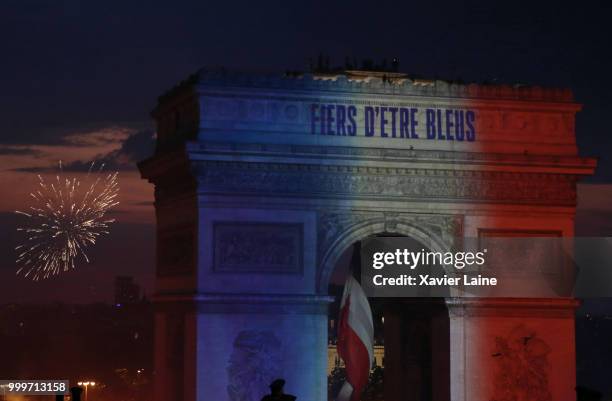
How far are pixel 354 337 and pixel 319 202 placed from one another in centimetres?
379

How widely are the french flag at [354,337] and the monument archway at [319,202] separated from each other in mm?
1655

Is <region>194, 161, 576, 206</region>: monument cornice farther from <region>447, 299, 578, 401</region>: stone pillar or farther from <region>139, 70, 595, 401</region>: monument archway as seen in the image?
<region>447, 299, 578, 401</region>: stone pillar

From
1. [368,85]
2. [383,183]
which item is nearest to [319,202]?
[383,183]

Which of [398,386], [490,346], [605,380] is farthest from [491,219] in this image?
[605,380]

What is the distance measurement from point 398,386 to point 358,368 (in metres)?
3.73

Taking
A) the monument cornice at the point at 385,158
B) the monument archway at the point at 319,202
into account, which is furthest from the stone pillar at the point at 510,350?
the monument cornice at the point at 385,158

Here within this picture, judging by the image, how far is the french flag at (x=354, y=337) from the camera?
35.8m

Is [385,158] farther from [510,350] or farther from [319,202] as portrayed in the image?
[510,350]

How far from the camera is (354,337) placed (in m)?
36.2

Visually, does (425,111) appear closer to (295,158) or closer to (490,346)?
(295,158)

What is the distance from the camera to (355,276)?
36.0 m

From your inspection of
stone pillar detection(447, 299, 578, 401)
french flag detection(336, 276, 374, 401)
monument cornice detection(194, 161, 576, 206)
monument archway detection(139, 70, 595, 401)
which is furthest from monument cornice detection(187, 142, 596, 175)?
french flag detection(336, 276, 374, 401)

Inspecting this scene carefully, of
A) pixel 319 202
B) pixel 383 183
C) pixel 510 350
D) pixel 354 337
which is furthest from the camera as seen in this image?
pixel 354 337

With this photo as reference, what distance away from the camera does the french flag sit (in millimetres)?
35812
